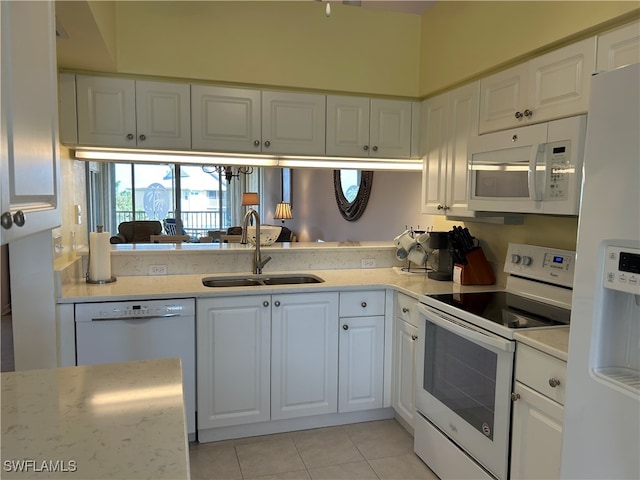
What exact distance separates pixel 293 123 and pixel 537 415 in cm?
220

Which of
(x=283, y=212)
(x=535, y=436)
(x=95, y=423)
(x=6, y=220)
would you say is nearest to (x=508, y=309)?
(x=535, y=436)

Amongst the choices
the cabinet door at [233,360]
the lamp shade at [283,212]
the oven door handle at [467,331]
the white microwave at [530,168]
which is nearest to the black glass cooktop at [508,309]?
the oven door handle at [467,331]

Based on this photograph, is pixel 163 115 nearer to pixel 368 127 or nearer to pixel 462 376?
pixel 368 127

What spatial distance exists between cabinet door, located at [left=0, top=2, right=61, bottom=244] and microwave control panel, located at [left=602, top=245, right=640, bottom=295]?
4.27ft

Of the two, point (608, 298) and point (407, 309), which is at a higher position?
point (608, 298)

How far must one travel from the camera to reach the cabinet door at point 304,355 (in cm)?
274

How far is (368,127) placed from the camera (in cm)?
320

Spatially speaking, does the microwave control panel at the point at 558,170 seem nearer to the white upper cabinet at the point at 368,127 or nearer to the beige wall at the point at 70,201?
the white upper cabinet at the point at 368,127

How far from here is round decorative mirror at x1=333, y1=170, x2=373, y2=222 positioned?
4.94 meters

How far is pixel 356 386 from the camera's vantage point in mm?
2902

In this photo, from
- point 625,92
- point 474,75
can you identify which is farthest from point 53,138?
point 474,75

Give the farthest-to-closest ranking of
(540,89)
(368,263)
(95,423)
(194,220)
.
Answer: (194,220) → (368,263) → (540,89) → (95,423)

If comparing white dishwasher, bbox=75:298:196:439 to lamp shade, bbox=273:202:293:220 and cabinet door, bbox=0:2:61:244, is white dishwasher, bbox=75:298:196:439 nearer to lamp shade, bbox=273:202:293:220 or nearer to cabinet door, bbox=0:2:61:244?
cabinet door, bbox=0:2:61:244

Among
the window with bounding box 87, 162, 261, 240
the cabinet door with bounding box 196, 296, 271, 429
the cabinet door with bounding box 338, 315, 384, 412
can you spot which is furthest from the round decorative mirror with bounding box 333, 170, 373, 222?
the window with bounding box 87, 162, 261, 240
